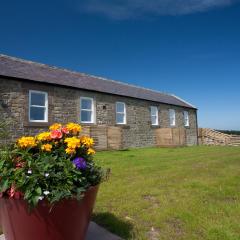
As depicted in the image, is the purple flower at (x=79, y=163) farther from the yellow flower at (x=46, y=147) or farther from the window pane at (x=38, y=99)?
the window pane at (x=38, y=99)

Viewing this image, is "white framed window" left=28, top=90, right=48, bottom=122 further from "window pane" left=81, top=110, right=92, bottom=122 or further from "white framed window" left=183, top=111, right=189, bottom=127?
"white framed window" left=183, top=111, right=189, bottom=127

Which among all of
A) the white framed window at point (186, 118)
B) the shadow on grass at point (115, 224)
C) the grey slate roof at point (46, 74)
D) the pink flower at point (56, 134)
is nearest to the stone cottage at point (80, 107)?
the grey slate roof at point (46, 74)

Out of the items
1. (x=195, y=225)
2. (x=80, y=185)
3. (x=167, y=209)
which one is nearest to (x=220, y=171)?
(x=167, y=209)

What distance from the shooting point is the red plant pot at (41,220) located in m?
2.91

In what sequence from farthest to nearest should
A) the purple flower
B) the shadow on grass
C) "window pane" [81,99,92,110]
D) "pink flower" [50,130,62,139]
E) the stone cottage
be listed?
"window pane" [81,99,92,110] < the stone cottage < the shadow on grass < "pink flower" [50,130,62,139] < the purple flower

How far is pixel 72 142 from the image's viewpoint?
3250mm

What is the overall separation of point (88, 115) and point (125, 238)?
47.2ft

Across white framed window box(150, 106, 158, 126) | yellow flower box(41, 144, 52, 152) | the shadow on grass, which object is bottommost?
the shadow on grass

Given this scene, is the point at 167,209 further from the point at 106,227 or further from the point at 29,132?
the point at 29,132

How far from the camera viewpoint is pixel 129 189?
6.52m

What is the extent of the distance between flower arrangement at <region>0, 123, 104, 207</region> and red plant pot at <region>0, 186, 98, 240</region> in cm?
10

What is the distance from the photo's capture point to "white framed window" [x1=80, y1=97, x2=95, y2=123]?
17.5m

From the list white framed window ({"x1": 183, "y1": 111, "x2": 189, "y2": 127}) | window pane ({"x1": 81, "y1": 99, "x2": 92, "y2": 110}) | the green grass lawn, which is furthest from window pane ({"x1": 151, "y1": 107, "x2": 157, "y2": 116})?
the green grass lawn

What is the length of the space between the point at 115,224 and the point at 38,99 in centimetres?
1203
